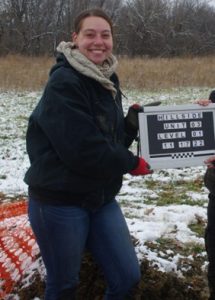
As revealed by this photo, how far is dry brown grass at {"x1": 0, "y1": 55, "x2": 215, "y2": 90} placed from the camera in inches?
846

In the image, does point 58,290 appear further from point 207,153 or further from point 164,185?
point 164,185

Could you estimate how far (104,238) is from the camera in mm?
2889

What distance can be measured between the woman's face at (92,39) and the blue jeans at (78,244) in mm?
922

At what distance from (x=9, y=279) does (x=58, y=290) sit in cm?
124

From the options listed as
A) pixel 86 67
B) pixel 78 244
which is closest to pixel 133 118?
pixel 86 67

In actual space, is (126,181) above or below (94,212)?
below

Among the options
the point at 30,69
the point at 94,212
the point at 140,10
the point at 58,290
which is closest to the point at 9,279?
the point at 58,290

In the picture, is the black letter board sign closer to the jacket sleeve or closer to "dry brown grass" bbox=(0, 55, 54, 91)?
the jacket sleeve

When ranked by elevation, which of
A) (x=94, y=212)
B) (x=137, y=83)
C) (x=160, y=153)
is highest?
(x=160, y=153)

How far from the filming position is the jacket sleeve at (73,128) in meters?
2.52

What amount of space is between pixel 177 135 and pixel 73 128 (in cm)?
106

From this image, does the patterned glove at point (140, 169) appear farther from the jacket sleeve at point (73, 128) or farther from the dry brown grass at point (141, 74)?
the dry brown grass at point (141, 74)

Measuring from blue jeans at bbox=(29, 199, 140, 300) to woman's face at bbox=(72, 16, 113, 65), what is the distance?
922mm

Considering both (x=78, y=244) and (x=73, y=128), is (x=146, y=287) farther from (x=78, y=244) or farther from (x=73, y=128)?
(x=73, y=128)
